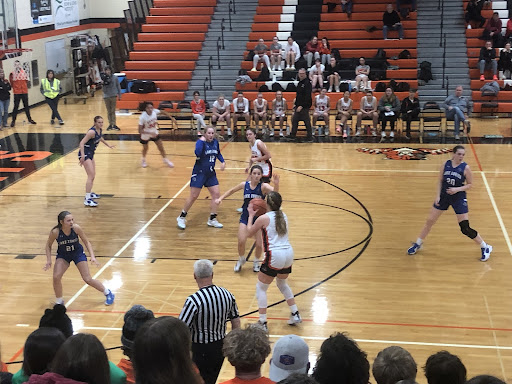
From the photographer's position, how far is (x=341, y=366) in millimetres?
4199

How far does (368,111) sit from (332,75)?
357cm

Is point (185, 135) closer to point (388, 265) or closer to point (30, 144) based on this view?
point (30, 144)

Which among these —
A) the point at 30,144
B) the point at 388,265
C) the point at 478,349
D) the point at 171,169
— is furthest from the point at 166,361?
the point at 30,144

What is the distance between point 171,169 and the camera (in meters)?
17.2

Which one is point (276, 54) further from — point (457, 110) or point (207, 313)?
point (207, 313)

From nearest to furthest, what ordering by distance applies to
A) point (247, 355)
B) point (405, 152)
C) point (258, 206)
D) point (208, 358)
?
point (247, 355)
point (208, 358)
point (258, 206)
point (405, 152)

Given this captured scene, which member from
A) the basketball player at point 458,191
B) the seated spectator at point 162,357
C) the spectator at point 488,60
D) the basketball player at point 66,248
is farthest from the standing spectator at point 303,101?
the seated spectator at point 162,357

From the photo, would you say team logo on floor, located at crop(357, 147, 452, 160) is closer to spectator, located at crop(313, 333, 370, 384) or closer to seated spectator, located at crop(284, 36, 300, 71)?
seated spectator, located at crop(284, 36, 300, 71)

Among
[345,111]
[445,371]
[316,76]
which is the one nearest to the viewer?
[445,371]

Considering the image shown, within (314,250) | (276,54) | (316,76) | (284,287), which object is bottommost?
(314,250)

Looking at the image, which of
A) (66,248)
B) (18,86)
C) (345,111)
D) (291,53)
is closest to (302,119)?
(345,111)

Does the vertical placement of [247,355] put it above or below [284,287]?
above

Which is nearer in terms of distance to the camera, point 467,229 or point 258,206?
point 258,206

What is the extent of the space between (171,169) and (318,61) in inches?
365
